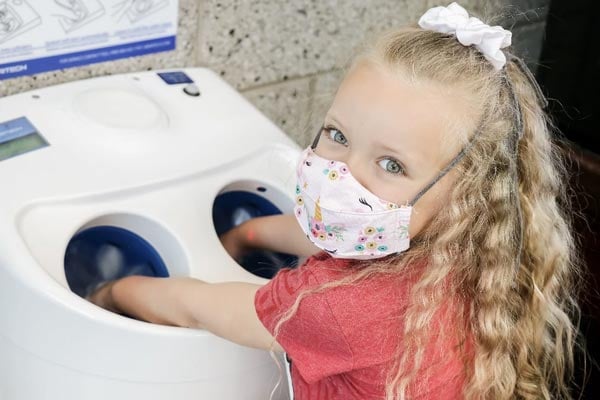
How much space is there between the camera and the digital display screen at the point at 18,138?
1016mm

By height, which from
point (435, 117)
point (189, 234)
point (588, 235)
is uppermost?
point (435, 117)

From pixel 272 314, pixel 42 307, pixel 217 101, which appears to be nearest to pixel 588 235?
pixel 217 101

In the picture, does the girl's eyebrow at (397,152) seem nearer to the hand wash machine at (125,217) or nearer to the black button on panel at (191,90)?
the hand wash machine at (125,217)

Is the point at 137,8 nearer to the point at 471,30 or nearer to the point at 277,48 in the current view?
the point at 277,48

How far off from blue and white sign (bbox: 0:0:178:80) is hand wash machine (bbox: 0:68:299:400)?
39mm

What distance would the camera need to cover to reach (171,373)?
93cm

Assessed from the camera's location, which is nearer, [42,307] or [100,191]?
[42,307]

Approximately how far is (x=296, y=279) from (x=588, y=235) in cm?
98

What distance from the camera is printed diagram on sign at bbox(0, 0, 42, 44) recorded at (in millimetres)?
1053

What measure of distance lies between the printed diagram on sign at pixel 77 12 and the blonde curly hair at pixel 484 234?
40 cm

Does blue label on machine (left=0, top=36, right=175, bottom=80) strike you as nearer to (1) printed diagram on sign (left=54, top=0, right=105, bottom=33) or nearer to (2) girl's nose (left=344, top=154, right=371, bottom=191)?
(1) printed diagram on sign (left=54, top=0, right=105, bottom=33)

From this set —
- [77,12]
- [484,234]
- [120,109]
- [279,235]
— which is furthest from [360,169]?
[77,12]

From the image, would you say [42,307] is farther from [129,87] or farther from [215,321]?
[129,87]

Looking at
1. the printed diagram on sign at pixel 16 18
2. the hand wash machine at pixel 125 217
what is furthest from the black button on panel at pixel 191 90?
the printed diagram on sign at pixel 16 18
